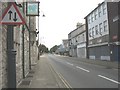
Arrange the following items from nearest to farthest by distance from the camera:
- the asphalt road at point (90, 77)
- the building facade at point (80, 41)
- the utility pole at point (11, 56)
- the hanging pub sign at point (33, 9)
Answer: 1. the utility pole at point (11, 56)
2. the asphalt road at point (90, 77)
3. the hanging pub sign at point (33, 9)
4. the building facade at point (80, 41)

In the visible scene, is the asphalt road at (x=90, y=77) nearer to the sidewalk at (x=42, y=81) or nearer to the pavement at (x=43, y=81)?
the pavement at (x=43, y=81)

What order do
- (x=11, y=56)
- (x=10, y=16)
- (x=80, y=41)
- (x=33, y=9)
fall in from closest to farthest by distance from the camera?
1. (x=10, y=16)
2. (x=11, y=56)
3. (x=33, y=9)
4. (x=80, y=41)

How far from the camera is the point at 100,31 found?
189ft

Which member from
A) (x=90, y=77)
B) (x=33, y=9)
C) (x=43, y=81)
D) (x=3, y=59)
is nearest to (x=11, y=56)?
(x=3, y=59)

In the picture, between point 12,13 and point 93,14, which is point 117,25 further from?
point 12,13

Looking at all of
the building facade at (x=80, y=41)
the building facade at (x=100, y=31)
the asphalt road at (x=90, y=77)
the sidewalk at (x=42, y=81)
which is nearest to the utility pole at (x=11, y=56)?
the sidewalk at (x=42, y=81)

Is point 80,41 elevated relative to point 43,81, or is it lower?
elevated

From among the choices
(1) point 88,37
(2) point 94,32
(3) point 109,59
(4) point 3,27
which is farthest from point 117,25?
(4) point 3,27

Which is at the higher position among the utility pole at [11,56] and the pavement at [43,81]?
the utility pole at [11,56]

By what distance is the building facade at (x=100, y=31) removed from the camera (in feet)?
168

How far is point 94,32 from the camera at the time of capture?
63.7 metres

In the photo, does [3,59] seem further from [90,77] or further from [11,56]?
[90,77]

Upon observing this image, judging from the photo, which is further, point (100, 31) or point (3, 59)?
point (100, 31)

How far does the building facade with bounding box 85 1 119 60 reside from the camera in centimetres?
5109
